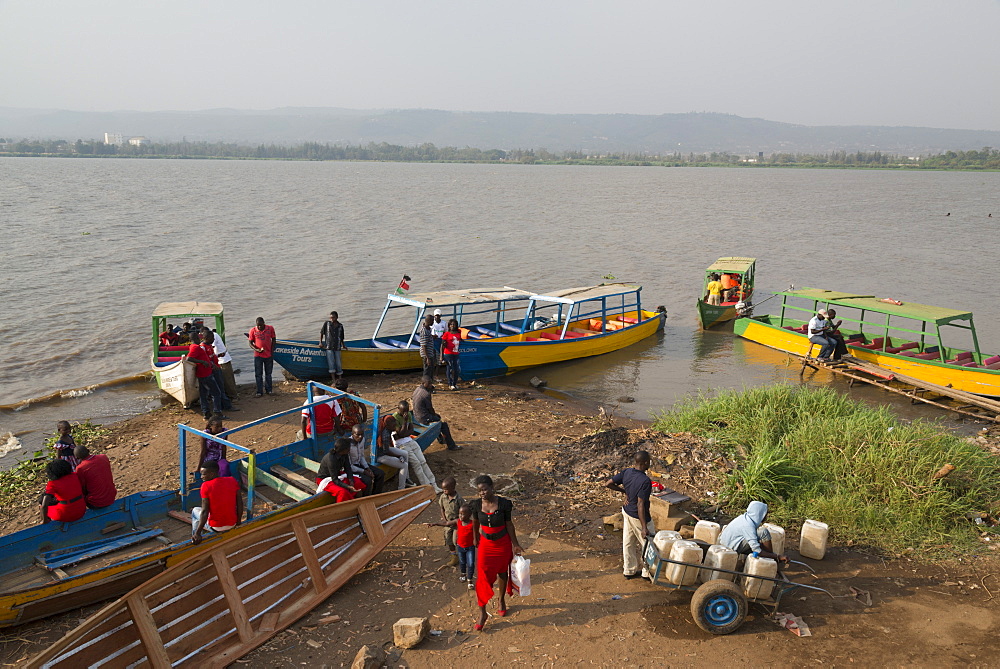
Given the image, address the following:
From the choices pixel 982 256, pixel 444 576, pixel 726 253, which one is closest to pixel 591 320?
pixel 444 576

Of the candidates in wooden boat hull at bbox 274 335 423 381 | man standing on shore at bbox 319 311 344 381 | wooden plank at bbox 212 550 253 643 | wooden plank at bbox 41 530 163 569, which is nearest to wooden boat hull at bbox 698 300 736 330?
wooden boat hull at bbox 274 335 423 381

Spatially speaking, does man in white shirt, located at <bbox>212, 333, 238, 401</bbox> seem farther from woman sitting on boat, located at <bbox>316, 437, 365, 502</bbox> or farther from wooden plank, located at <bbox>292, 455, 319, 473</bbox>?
woman sitting on boat, located at <bbox>316, 437, 365, 502</bbox>

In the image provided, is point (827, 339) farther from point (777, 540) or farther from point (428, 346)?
point (777, 540)

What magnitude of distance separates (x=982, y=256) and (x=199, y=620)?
47744 millimetres

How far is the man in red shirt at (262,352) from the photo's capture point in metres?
14.9

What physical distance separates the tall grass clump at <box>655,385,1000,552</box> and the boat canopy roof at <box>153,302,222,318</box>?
36.1 ft

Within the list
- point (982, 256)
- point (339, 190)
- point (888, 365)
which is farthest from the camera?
point (339, 190)

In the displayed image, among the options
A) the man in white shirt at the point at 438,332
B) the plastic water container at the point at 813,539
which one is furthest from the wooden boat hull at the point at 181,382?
the plastic water container at the point at 813,539

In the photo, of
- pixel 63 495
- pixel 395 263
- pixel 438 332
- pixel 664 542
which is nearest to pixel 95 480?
pixel 63 495

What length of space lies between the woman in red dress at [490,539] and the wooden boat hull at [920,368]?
14.2 metres

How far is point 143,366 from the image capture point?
19.8m

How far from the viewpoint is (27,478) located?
1152 centimetres

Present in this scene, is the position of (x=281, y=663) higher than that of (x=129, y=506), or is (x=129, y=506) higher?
(x=129, y=506)

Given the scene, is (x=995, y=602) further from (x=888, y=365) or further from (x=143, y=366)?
(x=143, y=366)
